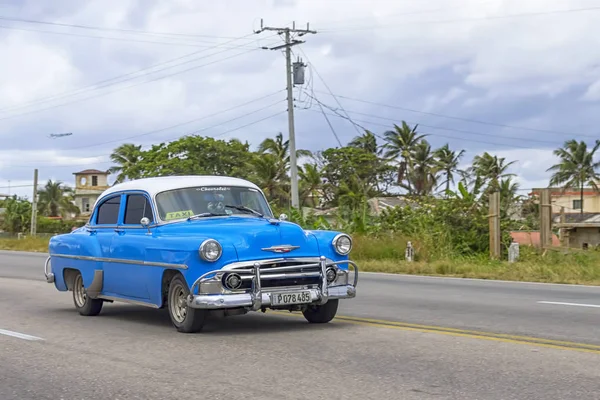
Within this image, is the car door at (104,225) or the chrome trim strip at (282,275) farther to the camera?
the car door at (104,225)

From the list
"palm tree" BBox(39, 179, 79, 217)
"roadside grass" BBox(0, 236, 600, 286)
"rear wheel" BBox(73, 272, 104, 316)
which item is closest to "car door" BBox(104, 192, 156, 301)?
"rear wheel" BBox(73, 272, 104, 316)

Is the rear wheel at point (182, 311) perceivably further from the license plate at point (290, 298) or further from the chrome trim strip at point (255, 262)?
the license plate at point (290, 298)

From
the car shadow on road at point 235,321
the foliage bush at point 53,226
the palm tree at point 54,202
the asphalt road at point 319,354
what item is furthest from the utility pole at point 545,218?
the palm tree at point 54,202

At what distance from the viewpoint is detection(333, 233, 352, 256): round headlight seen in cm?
1002

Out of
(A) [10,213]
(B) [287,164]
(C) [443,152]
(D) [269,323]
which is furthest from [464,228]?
(A) [10,213]

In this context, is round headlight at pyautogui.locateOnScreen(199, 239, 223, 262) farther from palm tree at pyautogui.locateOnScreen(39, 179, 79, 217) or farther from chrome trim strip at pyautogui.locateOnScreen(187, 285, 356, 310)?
palm tree at pyautogui.locateOnScreen(39, 179, 79, 217)

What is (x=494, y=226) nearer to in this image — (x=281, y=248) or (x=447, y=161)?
(x=281, y=248)

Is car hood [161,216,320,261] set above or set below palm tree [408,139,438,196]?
below

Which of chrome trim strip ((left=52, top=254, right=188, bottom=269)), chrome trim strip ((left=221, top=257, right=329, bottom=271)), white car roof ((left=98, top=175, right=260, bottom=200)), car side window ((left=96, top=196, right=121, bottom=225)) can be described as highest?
white car roof ((left=98, top=175, right=260, bottom=200))

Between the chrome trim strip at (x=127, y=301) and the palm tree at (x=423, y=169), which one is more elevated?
the palm tree at (x=423, y=169)

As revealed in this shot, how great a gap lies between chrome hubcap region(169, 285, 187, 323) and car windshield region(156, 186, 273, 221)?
108 cm

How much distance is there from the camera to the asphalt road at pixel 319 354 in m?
6.49

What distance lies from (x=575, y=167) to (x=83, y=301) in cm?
7872

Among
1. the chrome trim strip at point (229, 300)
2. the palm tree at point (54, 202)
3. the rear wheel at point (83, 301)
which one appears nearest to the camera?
the chrome trim strip at point (229, 300)
